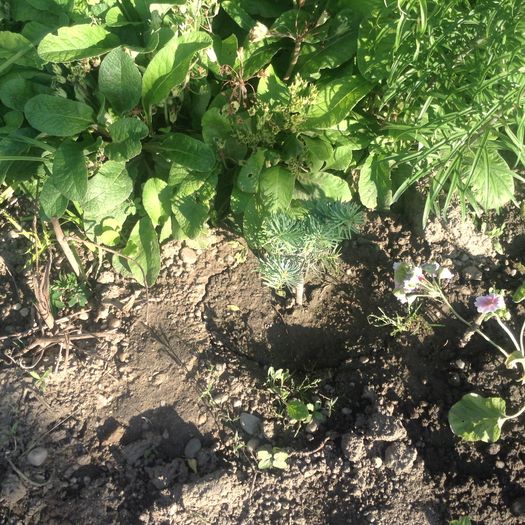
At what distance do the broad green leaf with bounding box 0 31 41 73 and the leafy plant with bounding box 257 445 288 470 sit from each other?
172cm

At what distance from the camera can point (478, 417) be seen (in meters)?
2.07

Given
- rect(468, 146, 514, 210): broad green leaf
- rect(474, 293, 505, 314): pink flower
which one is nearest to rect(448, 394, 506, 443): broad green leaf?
rect(474, 293, 505, 314): pink flower

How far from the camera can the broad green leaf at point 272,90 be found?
7.66 feet

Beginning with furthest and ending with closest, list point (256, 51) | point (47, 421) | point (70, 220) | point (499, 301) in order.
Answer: point (70, 220)
point (256, 51)
point (47, 421)
point (499, 301)

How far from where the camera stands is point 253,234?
7.59ft

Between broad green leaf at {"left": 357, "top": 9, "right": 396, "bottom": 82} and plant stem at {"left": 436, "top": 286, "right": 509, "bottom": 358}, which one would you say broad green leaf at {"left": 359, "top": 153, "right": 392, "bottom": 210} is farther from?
plant stem at {"left": 436, "top": 286, "right": 509, "bottom": 358}

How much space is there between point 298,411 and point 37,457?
0.98 meters

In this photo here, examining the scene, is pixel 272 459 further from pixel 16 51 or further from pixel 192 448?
pixel 16 51

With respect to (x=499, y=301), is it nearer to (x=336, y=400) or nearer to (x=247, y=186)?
(x=336, y=400)

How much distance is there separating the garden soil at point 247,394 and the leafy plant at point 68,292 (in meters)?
0.07

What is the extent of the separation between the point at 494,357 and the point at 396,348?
376 mm

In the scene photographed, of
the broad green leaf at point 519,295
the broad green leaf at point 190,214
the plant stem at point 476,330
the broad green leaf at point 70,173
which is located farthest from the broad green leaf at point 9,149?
the broad green leaf at point 519,295

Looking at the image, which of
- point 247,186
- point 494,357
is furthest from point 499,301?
point 247,186

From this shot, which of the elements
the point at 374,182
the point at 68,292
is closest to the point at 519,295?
the point at 374,182
